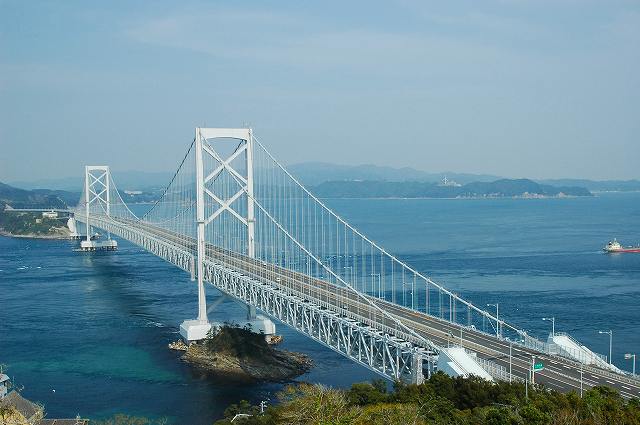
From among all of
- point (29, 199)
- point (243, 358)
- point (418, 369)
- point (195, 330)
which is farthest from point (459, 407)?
point (29, 199)

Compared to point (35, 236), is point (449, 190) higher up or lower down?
higher up

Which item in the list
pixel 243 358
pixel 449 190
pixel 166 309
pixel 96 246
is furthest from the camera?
pixel 449 190

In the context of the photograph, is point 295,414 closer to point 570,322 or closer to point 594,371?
point 594,371

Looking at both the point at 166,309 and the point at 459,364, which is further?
the point at 166,309

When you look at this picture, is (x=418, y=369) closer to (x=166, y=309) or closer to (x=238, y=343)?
(x=238, y=343)

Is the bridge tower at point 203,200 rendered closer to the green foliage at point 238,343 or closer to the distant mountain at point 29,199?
the green foliage at point 238,343

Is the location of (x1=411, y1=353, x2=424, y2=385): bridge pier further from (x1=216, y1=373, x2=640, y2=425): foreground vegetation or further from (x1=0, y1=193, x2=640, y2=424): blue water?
(x1=0, y1=193, x2=640, y2=424): blue water
